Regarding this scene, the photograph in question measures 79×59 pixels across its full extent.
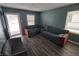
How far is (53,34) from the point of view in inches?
84.4

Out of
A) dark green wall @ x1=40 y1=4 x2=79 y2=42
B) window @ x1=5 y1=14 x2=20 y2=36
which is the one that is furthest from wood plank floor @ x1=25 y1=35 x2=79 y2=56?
window @ x1=5 y1=14 x2=20 y2=36

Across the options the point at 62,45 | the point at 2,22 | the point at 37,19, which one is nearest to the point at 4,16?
the point at 2,22

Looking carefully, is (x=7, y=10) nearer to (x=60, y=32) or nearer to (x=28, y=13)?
(x=28, y=13)

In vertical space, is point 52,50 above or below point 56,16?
below

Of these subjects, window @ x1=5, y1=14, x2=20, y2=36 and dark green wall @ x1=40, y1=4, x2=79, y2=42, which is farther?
dark green wall @ x1=40, y1=4, x2=79, y2=42

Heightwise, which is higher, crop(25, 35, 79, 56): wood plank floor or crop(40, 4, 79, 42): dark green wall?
crop(40, 4, 79, 42): dark green wall

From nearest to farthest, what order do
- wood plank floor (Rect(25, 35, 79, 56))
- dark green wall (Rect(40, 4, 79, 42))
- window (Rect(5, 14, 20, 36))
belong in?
1. window (Rect(5, 14, 20, 36))
2. wood plank floor (Rect(25, 35, 79, 56))
3. dark green wall (Rect(40, 4, 79, 42))

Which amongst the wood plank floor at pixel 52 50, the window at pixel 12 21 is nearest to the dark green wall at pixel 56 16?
the wood plank floor at pixel 52 50

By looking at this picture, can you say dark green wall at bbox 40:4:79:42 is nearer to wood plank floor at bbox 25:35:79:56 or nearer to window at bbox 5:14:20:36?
wood plank floor at bbox 25:35:79:56

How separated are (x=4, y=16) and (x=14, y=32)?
1.29 feet

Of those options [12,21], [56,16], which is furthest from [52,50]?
[12,21]

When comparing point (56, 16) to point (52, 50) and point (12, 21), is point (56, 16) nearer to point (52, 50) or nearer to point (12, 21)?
point (52, 50)

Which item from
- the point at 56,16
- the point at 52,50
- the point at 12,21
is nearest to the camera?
the point at 12,21

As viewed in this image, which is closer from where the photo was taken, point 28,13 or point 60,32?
point 28,13
